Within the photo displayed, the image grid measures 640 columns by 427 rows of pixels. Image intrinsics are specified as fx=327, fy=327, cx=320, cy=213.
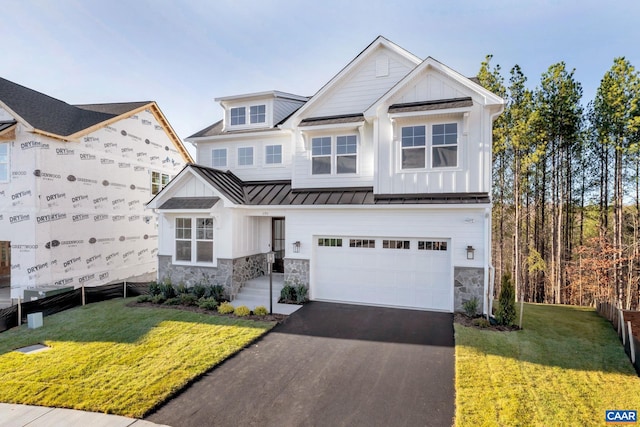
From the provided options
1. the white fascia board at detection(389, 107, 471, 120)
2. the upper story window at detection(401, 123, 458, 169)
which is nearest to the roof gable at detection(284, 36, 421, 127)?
the white fascia board at detection(389, 107, 471, 120)

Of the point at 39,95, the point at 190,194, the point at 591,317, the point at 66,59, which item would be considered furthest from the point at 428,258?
the point at 39,95

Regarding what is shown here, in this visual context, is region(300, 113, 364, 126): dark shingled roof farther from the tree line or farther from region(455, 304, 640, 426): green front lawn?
the tree line

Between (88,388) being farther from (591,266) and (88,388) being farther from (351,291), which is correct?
(591,266)

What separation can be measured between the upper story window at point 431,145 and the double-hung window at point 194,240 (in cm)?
754

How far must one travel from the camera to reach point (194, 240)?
41.0 ft

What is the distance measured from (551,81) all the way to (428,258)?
41.5 ft

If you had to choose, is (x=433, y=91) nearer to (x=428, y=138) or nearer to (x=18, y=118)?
(x=428, y=138)

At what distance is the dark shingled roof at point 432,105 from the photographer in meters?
10.3

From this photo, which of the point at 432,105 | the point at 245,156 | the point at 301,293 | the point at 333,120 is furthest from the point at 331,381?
the point at 245,156

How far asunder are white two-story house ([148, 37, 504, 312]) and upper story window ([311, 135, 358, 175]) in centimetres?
4

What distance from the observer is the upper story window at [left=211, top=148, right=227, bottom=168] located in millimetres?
15211

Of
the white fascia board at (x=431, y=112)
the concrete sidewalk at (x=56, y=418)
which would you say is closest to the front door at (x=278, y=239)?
the white fascia board at (x=431, y=112)

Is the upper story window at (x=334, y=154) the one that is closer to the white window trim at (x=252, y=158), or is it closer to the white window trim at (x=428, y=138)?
the white window trim at (x=428, y=138)

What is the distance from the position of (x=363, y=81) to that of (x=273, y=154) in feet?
15.9
